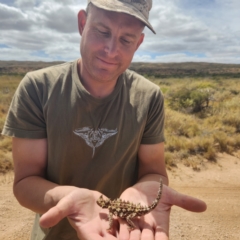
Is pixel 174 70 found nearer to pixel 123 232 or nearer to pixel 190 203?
pixel 190 203

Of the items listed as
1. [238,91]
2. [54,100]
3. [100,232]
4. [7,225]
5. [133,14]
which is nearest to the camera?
[100,232]

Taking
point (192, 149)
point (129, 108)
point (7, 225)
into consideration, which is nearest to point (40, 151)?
point (129, 108)

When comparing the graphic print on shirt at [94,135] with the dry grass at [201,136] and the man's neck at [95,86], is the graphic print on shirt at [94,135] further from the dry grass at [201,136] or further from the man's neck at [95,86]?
the dry grass at [201,136]

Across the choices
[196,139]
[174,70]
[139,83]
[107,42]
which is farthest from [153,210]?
[174,70]

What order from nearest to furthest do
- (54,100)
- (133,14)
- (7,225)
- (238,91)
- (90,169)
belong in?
1. (133,14)
2. (54,100)
3. (90,169)
4. (7,225)
5. (238,91)

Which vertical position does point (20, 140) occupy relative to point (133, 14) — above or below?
below

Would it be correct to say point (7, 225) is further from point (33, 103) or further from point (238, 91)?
point (238, 91)

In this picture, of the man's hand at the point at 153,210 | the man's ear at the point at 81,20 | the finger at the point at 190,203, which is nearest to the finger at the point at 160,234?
the man's hand at the point at 153,210

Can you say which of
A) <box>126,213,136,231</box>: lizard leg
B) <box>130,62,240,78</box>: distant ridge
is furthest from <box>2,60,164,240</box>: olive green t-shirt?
<box>130,62,240,78</box>: distant ridge
